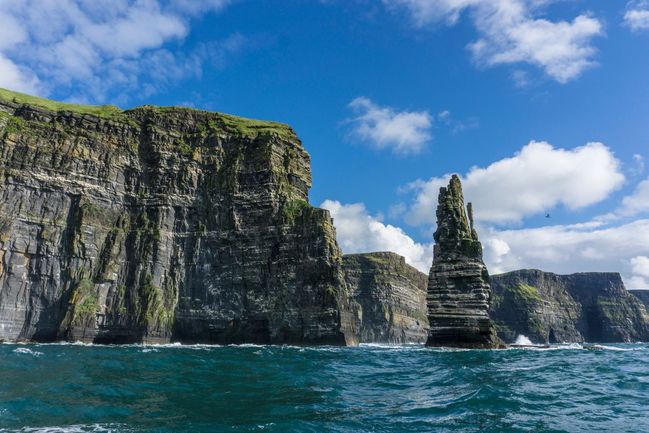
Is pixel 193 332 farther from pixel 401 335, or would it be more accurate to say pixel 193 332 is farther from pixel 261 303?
pixel 401 335

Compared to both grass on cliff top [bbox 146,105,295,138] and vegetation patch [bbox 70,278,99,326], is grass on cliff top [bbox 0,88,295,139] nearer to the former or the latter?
grass on cliff top [bbox 146,105,295,138]

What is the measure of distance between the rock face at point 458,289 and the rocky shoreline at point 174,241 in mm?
198

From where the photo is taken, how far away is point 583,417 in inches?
701

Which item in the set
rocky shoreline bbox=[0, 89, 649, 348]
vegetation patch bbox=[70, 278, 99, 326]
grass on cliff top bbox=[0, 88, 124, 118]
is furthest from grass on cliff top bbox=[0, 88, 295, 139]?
vegetation patch bbox=[70, 278, 99, 326]

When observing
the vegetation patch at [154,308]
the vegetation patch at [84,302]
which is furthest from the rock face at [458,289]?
the vegetation patch at [84,302]

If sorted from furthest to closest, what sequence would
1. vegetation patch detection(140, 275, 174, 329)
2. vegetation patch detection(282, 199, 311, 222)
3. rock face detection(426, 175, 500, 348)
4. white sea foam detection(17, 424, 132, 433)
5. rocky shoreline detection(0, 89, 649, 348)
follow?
vegetation patch detection(282, 199, 311, 222)
vegetation patch detection(140, 275, 174, 329)
rocky shoreline detection(0, 89, 649, 348)
rock face detection(426, 175, 500, 348)
white sea foam detection(17, 424, 132, 433)

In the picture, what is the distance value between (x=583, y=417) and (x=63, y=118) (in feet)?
333

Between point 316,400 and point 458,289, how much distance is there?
61144 millimetres

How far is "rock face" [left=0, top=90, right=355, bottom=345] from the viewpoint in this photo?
272 feet

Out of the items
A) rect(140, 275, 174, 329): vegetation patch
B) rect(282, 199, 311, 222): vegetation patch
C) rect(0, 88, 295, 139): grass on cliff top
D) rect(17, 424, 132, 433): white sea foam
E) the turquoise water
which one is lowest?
rect(17, 424, 132, 433): white sea foam

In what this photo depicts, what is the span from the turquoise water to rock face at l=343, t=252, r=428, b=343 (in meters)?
152

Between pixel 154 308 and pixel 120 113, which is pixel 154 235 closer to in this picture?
pixel 154 308

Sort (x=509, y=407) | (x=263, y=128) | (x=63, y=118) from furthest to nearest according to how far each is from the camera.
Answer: (x=263, y=128) → (x=63, y=118) → (x=509, y=407)

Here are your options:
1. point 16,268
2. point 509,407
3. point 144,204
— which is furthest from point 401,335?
point 509,407
